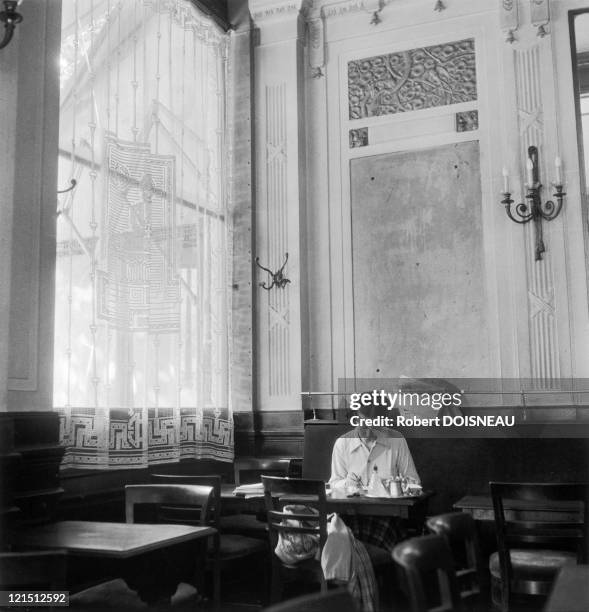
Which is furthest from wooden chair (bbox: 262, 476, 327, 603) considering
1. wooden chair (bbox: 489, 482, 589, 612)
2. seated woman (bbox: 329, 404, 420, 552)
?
wooden chair (bbox: 489, 482, 589, 612)

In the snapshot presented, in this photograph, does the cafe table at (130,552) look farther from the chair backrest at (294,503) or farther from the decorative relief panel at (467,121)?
the decorative relief panel at (467,121)

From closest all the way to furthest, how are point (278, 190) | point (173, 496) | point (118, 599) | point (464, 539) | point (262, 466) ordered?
point (464, 539)
point (118, 599)
point (173, 496)
point (262, 466)
point (278, 190)

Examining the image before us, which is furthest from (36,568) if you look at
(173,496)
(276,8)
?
(276,8)

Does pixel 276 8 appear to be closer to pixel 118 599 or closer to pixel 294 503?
pixel 294 503

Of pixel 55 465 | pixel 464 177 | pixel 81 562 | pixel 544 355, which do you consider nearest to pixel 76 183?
pixel 55 465

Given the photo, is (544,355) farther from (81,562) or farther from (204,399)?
(81,562)

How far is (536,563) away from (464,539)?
5.16 ft

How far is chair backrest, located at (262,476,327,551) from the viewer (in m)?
3.90

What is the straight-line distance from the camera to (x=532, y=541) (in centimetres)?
363

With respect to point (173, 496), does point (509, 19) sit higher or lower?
higher

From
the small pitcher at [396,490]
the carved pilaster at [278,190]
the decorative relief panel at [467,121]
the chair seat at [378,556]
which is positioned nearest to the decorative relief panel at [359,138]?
the carved pilaster at [278,190]

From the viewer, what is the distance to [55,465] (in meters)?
3.88

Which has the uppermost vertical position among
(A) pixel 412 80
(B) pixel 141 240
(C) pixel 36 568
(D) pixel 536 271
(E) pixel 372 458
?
(A) pixel 412 80

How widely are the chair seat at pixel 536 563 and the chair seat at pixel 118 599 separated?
1483 millimetres
